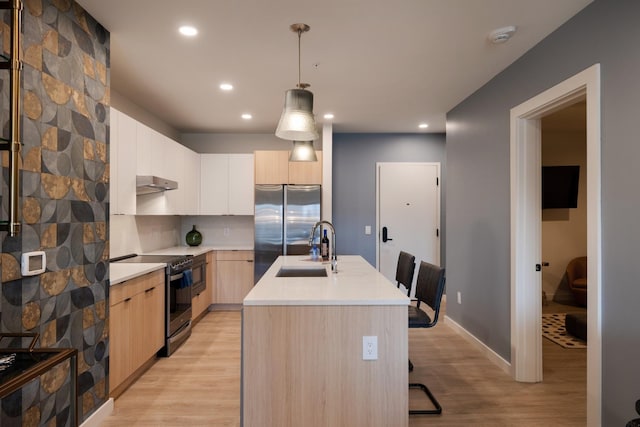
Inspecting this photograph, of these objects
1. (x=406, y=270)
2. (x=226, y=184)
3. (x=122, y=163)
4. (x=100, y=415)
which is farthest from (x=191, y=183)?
(x=406, y=270)

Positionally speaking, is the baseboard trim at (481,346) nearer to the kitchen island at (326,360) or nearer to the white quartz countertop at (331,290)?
the white quartz countertop at (331,290)

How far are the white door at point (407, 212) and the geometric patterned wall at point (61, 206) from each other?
394cm

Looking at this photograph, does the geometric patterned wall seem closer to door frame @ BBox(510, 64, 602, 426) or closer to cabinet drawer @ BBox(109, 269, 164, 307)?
cabinet drawer @ BBox(109, 269, 164, 307)

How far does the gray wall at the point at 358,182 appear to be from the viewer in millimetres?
5531

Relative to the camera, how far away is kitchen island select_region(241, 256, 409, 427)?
180cm

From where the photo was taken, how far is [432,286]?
8.29 feet

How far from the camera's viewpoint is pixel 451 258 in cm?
427

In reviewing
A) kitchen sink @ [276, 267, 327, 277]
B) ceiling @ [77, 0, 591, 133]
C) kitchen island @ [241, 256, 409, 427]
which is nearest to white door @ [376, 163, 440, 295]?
ceiling @ [77, 0, 591, 133]

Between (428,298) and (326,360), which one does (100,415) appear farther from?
(428,298)

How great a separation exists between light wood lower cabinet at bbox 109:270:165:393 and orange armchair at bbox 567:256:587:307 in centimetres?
545

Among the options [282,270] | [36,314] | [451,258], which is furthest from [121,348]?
[451,258]

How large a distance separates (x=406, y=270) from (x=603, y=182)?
4.82ft

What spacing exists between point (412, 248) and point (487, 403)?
309cm

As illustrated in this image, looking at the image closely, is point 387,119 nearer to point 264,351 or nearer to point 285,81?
point 285,81
